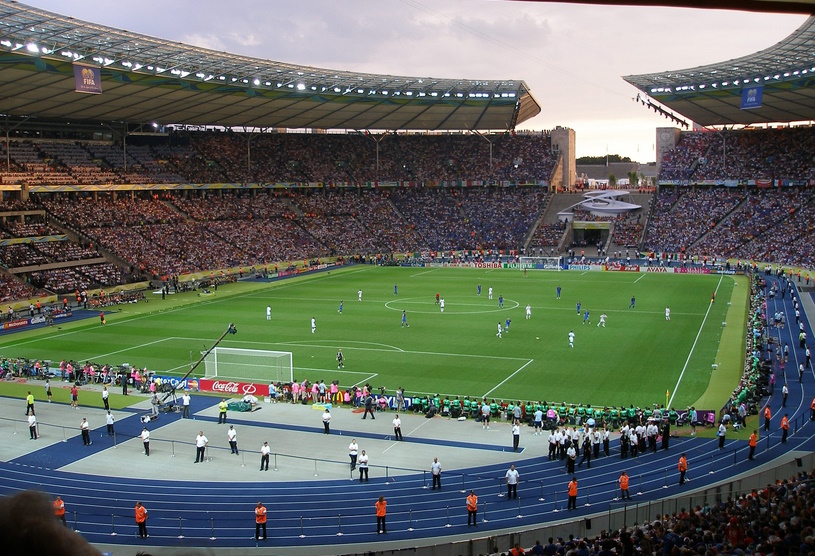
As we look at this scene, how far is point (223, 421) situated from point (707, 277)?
52697 mm

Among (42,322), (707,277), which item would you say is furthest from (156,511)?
(707,277)

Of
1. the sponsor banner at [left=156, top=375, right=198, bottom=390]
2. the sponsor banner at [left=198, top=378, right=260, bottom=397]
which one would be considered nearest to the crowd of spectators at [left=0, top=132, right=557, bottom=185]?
the sponsor banner at [left=156, top=375, right=198, bottom=390]

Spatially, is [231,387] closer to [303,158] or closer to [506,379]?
[506,379]

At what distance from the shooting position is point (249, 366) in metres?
36.6

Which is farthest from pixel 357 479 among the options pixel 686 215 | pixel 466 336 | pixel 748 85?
pixel 686 215

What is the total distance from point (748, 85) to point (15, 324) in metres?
68.1

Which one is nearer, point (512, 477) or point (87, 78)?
point (512, 477)

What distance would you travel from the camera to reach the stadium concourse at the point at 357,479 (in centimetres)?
1906

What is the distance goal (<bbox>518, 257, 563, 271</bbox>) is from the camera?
79.6 meters

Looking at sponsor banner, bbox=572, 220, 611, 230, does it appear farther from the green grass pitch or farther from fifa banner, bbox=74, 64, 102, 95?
fifa banner, bbox=74, 64, 102, 95

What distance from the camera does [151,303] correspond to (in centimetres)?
5991

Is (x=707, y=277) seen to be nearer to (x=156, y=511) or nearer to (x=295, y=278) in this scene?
(x=295, y=278)

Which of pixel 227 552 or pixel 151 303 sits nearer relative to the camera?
pixel 227 552

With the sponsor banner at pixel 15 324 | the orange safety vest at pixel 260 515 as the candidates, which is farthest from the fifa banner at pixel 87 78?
the orange safety vest at pixel 260 515
